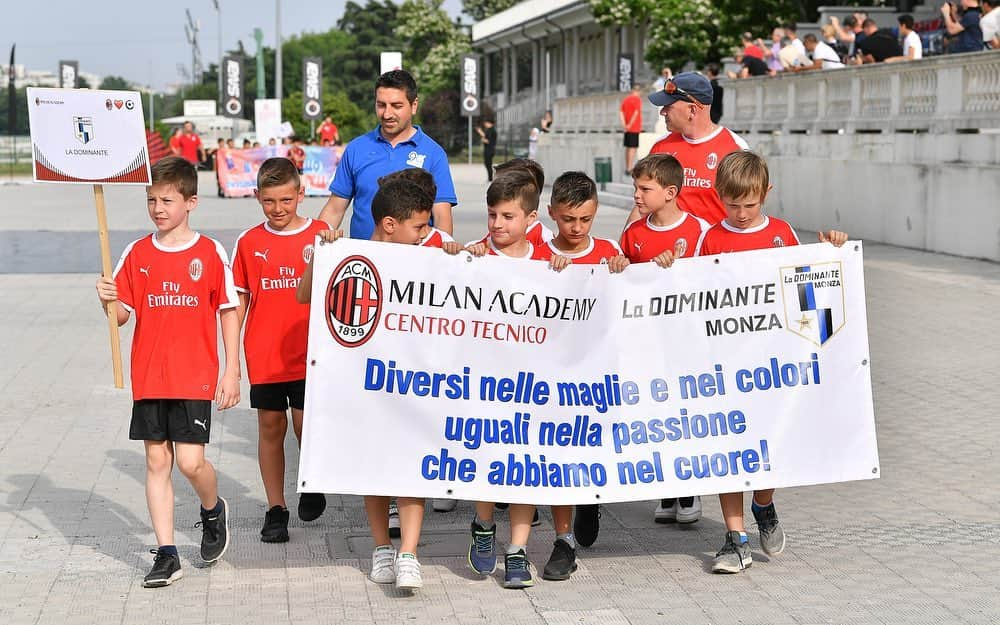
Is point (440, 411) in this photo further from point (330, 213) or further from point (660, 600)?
point (330, 213)

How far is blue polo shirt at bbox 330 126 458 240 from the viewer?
736 cm

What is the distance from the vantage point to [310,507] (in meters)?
7.01

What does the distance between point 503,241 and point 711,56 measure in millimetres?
36136

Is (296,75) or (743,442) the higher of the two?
(296,75)

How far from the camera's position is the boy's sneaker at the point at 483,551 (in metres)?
6.09

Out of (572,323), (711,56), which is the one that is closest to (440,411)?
(572,323)

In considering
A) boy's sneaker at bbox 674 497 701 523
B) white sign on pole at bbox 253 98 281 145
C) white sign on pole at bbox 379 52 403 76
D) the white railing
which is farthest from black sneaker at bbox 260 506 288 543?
white sign on pole at bbox 253 98 281 145

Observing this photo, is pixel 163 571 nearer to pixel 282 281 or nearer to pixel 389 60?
pixel 282 281

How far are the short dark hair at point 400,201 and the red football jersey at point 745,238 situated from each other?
1224 mm

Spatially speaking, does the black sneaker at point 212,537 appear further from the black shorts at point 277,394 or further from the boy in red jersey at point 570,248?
the boy in red jersey at point 570,248

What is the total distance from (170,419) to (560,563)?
165 centimetres

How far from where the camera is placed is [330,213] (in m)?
7.39

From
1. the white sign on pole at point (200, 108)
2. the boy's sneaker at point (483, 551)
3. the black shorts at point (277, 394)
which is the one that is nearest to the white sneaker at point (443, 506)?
the black shorts at point (277, 394)

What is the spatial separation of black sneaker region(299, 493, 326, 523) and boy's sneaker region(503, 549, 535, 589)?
131 centimetres
